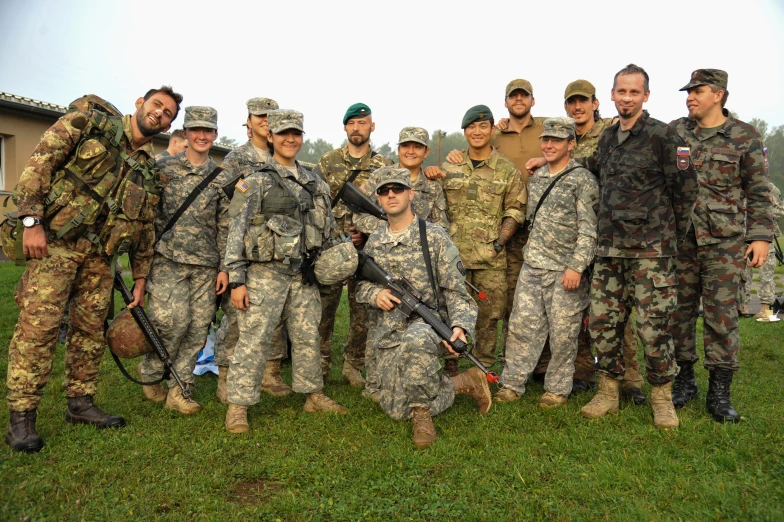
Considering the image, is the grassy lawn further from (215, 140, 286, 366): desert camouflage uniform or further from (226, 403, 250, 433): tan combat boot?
(215, 140, 286, 366): desert camouflage uniform

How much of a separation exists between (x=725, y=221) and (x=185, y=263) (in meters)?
4.65

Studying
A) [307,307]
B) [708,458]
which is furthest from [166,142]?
[708,458]

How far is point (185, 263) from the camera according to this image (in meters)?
5.02

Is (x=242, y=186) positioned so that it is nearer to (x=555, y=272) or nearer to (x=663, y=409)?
(x=555, y=272)

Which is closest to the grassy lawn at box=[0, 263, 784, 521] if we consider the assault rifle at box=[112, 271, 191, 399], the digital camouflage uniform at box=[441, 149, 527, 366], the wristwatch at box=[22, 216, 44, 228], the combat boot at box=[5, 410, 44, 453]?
the combat boot at box=[5, 410, 44, 453]

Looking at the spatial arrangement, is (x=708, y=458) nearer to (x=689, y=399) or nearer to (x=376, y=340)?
(x=689, y=399)

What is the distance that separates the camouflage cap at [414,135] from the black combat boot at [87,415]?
11.7ft

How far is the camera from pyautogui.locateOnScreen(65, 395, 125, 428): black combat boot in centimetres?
454

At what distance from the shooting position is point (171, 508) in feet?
11.1

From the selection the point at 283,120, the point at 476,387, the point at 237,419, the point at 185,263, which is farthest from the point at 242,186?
the point at 476,387

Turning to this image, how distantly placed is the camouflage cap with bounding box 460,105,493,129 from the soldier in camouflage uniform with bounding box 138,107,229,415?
97.5 inches

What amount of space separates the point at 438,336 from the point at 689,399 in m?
2.49

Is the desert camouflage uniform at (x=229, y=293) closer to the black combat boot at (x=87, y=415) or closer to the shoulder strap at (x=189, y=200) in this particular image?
the shoulder strap at (x=189, y=200)

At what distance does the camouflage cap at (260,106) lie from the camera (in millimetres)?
5422
